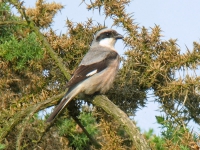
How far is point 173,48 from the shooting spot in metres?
3.43

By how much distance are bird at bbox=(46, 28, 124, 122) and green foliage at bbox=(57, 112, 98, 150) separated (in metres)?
0.20

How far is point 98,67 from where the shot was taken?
4.66m

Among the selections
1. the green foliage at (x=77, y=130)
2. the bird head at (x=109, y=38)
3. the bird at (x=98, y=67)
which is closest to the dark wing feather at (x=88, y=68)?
the bird at (x=98, y=67)

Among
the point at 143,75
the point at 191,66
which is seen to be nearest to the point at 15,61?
the point at 143,75

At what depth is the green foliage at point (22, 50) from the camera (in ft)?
12.1

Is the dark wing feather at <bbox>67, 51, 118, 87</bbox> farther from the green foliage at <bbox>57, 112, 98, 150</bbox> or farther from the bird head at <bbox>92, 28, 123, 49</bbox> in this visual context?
the green foliage at <bbox>57, 112, 98, 150</bbox>

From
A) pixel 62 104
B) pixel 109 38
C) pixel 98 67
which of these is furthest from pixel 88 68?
pixel 62 104

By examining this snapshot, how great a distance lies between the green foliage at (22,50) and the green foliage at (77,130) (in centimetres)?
56

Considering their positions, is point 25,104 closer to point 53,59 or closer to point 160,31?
point 53,59

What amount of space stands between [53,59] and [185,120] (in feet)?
3.53

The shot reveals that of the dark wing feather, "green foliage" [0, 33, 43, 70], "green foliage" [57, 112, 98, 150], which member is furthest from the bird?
"green foliage" [0, 33, 43, 70]

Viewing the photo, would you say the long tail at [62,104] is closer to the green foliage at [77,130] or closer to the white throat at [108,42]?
the green foliage at [77,130]

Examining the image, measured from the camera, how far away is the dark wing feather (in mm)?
3824

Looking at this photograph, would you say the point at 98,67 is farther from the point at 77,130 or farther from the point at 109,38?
the point at 77,130
